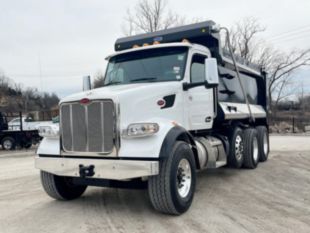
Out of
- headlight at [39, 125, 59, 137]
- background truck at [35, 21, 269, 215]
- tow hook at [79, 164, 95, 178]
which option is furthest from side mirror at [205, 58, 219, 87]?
headlight at [39, 125, 59, 137]

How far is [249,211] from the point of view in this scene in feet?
16.1

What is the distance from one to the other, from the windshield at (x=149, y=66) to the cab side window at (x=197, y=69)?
0.26 metres

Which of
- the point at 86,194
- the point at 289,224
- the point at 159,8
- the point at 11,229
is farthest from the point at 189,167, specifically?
the point at 159,8

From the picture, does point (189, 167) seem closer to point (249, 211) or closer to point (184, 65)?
point (249, 211)

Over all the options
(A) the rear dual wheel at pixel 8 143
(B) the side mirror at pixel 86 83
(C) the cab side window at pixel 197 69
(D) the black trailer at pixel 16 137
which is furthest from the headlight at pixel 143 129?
(A) the rear dual wheel at pixel 8 143

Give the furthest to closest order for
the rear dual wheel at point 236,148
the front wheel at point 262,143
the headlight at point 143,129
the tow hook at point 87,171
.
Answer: the front wheel at point 262,143 → the rear dual wheel at point 236,148 → the tow hook at point 87,171 → the headlight at point 143,129

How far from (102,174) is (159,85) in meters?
1.66

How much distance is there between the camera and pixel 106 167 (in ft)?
14.8

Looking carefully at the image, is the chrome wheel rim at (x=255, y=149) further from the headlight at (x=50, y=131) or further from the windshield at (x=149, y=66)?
the headlight at (x=50, y=131)

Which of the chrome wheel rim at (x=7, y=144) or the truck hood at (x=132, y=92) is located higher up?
the truck hood at (x=132, y=92)

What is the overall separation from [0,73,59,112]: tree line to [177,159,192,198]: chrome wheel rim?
43.5 metres

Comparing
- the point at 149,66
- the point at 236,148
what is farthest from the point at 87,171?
the point at 236,148

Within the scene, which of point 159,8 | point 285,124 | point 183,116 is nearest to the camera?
point 183,116

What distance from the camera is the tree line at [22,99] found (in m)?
48.8
